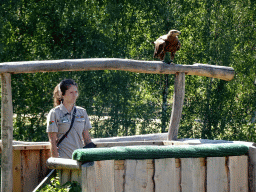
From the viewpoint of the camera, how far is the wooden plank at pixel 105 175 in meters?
2.90

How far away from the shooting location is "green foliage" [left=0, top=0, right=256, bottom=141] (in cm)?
1207

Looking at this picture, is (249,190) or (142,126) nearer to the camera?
(249,190)

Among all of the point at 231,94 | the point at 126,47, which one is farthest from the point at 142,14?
the point at 231,94

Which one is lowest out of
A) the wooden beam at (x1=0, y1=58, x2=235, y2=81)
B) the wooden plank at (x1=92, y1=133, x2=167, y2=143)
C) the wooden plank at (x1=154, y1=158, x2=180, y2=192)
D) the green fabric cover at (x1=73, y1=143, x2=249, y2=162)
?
the wooden plank at (x1=92, y1=133, x2=167, y2=143)

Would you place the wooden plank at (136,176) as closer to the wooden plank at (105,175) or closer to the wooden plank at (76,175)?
the wooden plank at (105,175)

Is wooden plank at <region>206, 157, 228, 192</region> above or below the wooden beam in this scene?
below

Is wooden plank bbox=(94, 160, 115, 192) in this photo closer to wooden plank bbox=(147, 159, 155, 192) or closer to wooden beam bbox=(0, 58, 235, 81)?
wooden plank bbox=(147, 159, 155, 192)

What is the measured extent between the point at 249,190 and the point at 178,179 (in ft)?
2.20

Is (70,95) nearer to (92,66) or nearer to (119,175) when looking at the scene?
(92,66)

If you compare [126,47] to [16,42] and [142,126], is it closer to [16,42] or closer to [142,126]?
[142,126]

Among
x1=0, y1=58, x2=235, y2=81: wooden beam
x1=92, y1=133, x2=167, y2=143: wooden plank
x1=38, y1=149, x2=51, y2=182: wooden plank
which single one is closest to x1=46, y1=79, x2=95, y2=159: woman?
x1=0, y1=58, x2=235, y2=81: wooden beam

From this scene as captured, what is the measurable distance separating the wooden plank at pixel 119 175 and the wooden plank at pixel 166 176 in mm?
259

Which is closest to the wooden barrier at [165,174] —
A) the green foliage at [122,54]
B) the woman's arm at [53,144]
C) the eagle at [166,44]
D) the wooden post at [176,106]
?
the woman's arm at [53,144]

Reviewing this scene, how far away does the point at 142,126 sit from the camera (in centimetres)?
1273
